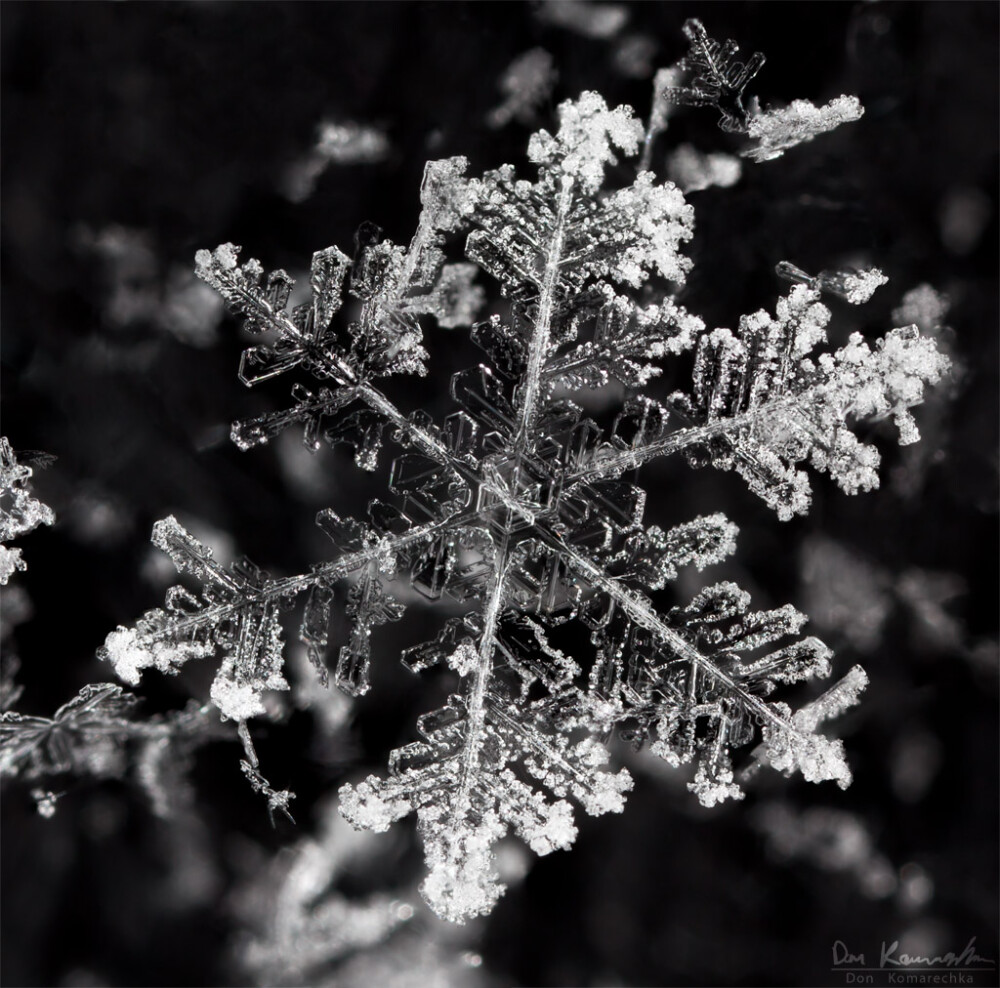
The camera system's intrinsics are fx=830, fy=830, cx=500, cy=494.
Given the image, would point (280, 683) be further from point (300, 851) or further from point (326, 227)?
point (326, 227)

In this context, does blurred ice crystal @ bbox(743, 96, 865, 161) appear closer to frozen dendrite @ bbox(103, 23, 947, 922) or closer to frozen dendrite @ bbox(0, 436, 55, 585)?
frozen dendrite @ bbox(103, 23, 947, 922)

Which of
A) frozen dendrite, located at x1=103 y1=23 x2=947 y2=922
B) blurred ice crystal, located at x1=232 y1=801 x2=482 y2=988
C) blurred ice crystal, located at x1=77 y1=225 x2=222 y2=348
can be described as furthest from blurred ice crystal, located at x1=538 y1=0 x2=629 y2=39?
blurred ice crystal, located at x1=232 y1=801 x2=482 y2=988

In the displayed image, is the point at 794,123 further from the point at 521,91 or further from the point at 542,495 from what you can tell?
the point at 542,495

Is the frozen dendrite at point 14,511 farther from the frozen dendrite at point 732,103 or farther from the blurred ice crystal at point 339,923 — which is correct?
the frozen dendrite at point 732,103

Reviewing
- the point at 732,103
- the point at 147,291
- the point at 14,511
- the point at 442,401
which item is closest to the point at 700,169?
the point at 732,103

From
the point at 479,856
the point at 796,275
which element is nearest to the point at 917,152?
the point at 796,275
